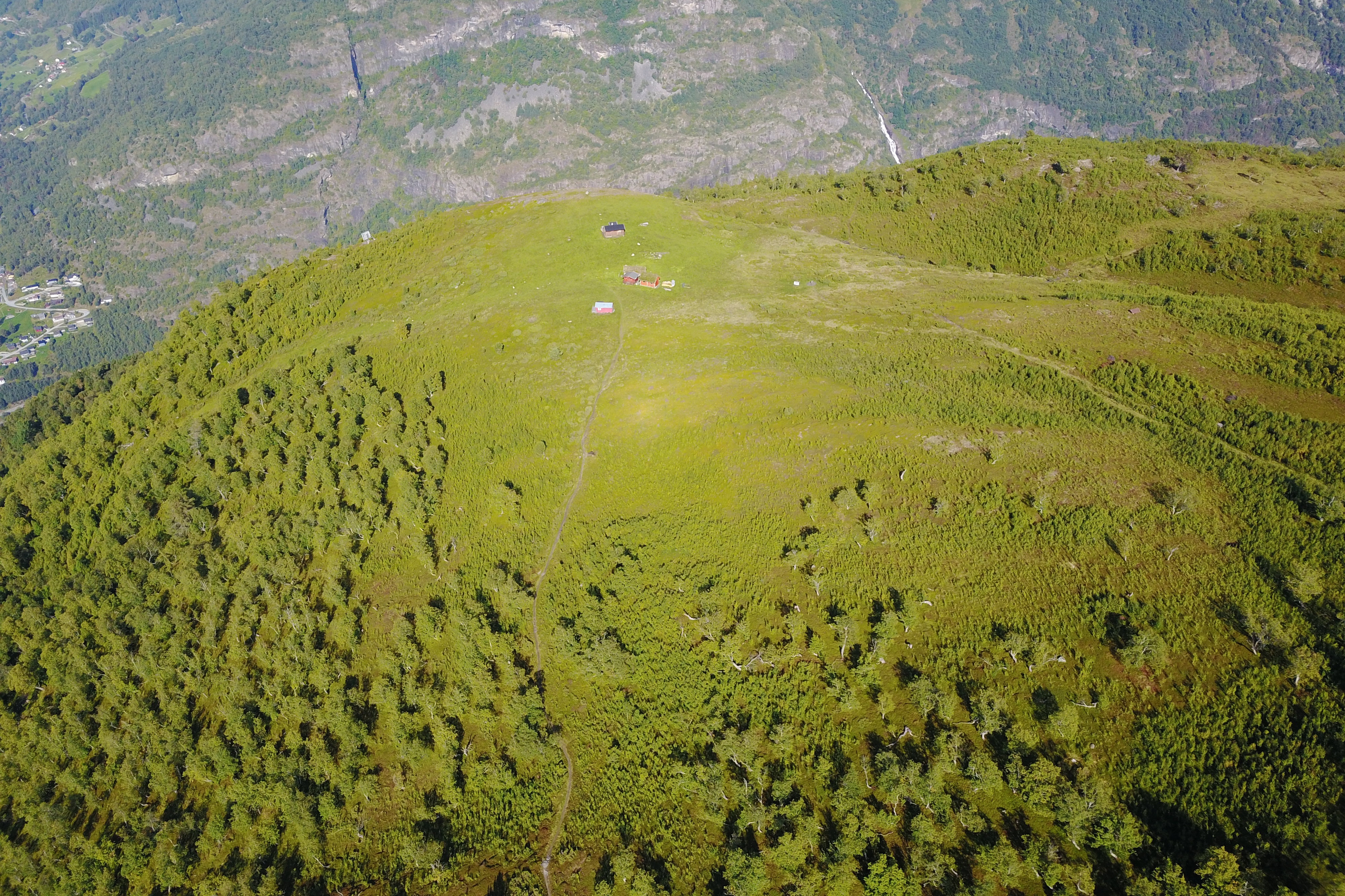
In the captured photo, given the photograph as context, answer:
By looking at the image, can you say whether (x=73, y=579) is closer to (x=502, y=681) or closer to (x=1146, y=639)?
(x=502, y=681)

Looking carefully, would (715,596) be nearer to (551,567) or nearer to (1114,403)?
(551,567)

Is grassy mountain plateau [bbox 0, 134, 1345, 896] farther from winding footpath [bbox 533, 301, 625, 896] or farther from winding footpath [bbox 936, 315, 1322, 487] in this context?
winding footpath [bbox 936, 315, 1322, 487]

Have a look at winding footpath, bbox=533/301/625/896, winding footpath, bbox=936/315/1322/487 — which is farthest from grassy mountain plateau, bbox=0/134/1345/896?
winding footpath, bbox=936/315/1322/487

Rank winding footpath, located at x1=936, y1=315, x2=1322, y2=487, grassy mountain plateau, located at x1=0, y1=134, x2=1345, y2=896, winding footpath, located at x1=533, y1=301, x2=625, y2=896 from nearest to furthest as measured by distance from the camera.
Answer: grassy mountain plateau, located at x1=0, y1=134, x2=1345, y2=896
winding footpath, located at x1=533, y1=301, x2=625, y2=896
winding footpath, located at x1=936, y1=315, x2=1322, y2=487

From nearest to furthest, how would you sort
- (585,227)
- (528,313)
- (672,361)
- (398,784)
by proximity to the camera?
(398,784) → (672,361) → (528,313) → (585,227)

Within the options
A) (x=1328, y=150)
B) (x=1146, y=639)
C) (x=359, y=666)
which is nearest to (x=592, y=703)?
(x=359, y=666)

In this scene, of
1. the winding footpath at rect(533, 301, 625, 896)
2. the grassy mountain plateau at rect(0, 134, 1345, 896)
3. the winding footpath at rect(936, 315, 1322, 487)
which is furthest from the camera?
the winding footpath at rect(936, 315, 1322, 487)
